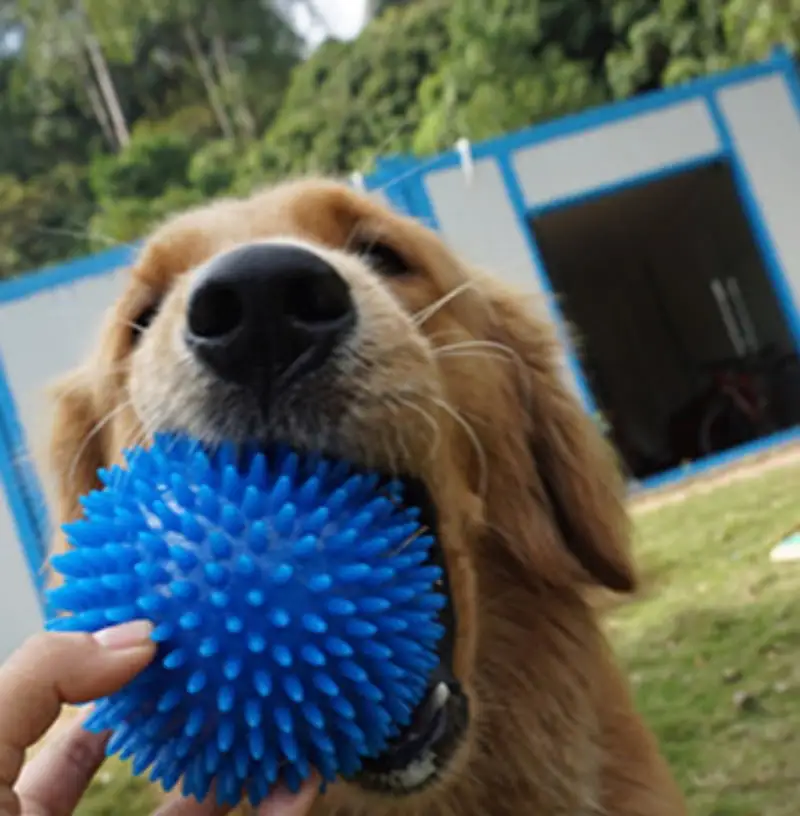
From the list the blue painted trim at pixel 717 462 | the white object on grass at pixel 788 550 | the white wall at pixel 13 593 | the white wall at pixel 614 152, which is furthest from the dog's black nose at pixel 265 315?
the white wall at pixel 614 152

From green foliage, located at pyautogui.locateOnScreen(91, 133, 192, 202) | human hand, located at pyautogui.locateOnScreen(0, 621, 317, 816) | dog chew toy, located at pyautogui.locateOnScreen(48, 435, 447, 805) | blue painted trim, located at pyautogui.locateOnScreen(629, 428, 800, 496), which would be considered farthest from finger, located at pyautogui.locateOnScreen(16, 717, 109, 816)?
green foliage, located at pyautogui.locateOnScreen(91, 133, 192, 202)

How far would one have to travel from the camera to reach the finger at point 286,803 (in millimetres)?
1457

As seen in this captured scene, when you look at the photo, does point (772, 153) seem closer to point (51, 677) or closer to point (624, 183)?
point (624, 183)

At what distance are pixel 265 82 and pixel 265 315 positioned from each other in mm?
41683

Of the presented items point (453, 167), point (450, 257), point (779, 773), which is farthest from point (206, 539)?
point (453, 167)

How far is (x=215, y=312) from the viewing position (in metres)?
1.73

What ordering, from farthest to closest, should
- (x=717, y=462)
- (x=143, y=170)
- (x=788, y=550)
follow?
(x=143, y=170)
(x=717, y=462)
(x=788, y=550)

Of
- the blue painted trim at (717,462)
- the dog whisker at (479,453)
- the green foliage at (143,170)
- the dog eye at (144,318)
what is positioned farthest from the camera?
the green foliage at (143,170)

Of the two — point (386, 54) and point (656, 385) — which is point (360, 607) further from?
point (386, 54)

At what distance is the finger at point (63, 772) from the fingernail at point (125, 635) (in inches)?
13.5

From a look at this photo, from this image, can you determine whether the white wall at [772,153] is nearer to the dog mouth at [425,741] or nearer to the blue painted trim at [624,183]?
the blue painted trim at [624,183]

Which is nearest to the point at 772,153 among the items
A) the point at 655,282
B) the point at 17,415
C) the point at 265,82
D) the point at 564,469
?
the point at 655,282

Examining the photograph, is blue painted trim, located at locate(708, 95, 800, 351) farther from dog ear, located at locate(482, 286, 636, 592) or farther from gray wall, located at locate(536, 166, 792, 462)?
dog ear, located at locate(482, 286, 636, 592)

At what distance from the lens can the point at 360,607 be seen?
1489 mm
